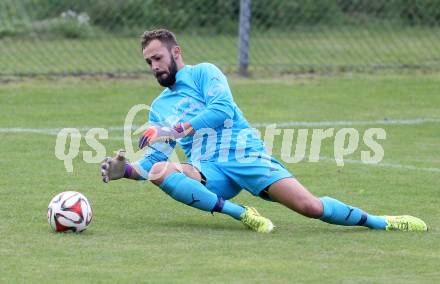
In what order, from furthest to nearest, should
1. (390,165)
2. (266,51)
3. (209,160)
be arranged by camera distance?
1. (266,51)
2. (390,165)
3. (209,160)

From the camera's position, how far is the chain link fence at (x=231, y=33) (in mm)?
15859

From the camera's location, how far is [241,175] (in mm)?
7277

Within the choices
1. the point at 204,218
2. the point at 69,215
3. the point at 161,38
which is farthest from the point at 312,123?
the point at 69,215

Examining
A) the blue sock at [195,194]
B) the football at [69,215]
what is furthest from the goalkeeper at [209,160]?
the football at [69,215]

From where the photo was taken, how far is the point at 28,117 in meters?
12.1

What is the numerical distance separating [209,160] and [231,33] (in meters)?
9.60

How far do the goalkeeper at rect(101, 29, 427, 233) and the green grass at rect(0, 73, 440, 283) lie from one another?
15 centimetres

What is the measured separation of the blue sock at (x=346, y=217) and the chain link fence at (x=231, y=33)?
27.0 ft

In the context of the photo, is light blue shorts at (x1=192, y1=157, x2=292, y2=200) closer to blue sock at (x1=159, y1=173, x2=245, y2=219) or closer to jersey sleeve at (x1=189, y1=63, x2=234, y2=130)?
blue sock at (x1=159, y1=173, x2=245, y2=219)

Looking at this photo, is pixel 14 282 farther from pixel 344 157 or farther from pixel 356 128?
pixel 356 128

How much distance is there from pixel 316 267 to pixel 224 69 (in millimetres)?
9236

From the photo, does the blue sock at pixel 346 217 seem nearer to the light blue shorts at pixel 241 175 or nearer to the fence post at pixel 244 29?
the light blue shorts at pixel 241 175

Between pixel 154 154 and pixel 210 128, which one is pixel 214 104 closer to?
pixel 210 128

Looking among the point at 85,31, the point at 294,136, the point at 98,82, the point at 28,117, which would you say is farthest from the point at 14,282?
the point at 85,31
